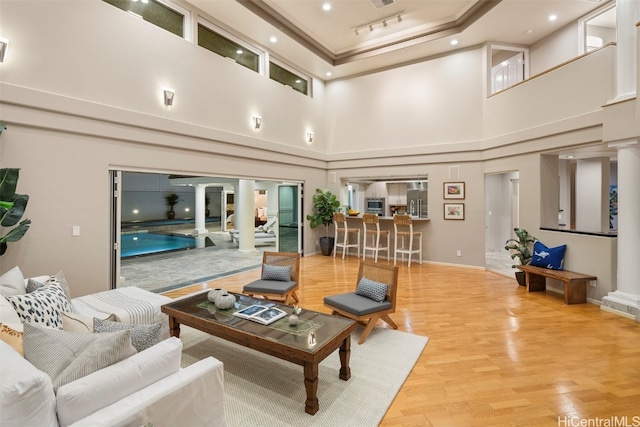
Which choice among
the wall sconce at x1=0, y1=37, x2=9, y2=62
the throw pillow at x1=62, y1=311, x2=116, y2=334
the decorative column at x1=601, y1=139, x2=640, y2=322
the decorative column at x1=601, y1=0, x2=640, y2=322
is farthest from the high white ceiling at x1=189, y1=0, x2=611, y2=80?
the throw pillow at x1=62, y1=311, x2=116, y2=334

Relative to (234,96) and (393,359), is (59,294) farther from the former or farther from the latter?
(234,96)

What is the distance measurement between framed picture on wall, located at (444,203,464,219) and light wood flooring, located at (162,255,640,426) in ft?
7.42

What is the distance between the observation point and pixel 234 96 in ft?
20.7

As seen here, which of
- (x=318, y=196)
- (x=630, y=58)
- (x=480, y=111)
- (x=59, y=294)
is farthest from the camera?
(x=318, y=196)

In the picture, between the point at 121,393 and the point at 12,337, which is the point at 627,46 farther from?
the point at 12,337

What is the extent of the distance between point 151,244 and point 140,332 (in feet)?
34.0

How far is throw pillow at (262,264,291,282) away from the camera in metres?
4.44

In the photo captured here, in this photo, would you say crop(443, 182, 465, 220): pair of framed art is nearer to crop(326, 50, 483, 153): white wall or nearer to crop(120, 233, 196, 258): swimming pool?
crop(326, 50, 483, 153): white wall

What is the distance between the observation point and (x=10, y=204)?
3.13 meters

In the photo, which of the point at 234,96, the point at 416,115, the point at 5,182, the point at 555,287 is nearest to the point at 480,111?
the point at 416,115

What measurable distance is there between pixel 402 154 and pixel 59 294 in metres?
7.21

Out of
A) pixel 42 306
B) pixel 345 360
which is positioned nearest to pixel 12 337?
pixel 42 306

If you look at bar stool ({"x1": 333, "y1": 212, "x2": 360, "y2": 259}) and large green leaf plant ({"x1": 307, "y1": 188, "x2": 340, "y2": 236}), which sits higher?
large green leaf plant ({"x1": 307, "y1": 188, "x2": 340, "y2": 236})

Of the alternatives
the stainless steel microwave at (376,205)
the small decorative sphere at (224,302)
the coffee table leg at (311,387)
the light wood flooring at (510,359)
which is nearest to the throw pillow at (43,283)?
the small decorative sphere at (224,302)
